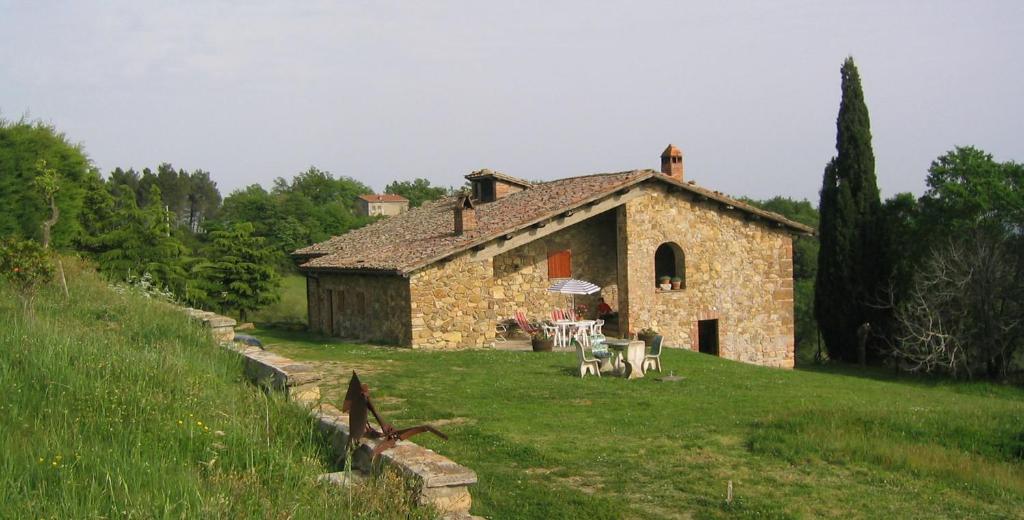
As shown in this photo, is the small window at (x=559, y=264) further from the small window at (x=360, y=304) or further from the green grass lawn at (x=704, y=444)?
the green grass lawn at (x=704, y=444)

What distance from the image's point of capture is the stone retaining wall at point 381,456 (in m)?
5.91

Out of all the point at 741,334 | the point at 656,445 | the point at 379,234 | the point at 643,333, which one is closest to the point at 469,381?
the point at 656,445

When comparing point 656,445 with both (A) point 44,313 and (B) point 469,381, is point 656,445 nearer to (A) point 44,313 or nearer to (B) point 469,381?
(B) point 469,381

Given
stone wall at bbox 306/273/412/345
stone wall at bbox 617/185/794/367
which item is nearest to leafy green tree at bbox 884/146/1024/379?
stone wall at bbox 617/185/794/367

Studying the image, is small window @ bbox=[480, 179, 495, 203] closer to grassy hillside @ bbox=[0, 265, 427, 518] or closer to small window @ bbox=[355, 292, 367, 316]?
small window @ bbox=[355, 292, 367, 316]

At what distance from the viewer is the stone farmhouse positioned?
67.6 feet

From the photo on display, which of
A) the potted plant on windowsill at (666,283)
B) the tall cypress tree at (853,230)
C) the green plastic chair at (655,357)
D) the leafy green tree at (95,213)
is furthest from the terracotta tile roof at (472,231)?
the leafy green tree at (95,213)

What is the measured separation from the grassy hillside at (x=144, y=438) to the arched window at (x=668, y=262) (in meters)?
15.4

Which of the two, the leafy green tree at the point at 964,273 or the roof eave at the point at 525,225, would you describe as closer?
the roof eave at the point at 525,225

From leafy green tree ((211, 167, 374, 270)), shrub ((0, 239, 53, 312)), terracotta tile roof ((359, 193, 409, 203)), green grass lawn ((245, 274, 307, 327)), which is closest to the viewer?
shrub ((0, 239, 53, 312))

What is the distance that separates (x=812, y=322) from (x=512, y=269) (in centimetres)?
2220

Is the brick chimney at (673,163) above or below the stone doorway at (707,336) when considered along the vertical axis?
above

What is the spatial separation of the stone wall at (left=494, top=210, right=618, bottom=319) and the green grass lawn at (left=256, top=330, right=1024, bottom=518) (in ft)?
19.7

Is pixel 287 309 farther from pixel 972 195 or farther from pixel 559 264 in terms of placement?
pixel 972 195
